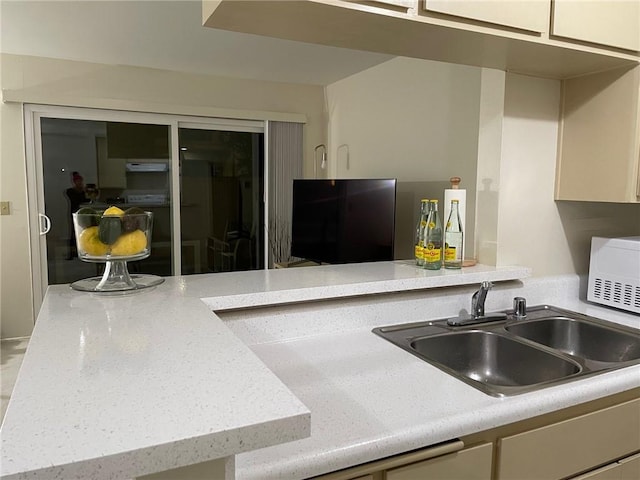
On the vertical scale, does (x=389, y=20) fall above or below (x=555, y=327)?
above

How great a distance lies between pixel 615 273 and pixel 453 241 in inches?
25.2

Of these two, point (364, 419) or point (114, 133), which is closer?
point (364, 419)

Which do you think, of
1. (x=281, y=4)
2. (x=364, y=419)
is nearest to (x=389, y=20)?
(x=281, y=4)

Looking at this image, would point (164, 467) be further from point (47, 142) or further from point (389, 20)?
point (47, 142)

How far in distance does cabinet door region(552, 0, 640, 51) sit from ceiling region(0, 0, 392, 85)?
79.1 inches

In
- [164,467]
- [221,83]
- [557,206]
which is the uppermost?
[221,83]

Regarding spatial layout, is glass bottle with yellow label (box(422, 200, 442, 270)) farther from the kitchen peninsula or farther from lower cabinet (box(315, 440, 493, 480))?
lower cabinet (box(315, 440, 493, 480))

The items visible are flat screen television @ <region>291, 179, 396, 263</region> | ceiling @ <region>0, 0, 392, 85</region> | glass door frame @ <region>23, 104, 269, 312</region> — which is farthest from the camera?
glass door frame @ <region>23, 104, 269, 312</region>

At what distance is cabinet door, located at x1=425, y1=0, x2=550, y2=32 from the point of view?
122cm

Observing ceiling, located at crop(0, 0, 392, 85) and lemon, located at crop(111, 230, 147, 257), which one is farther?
ceiling, located at crop(0, 0, 392, 85)

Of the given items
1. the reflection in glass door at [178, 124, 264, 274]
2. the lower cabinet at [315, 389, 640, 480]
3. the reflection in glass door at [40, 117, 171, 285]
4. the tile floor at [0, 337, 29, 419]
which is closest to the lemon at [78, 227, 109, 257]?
the lower cabinet at [315, 389, 640, 480]

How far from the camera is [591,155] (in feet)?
5.64

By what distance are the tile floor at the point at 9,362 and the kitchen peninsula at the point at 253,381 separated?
216 centimetres

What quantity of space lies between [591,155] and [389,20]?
1.00m
